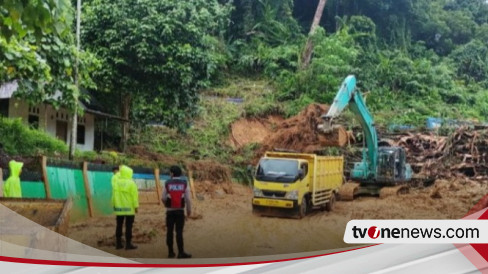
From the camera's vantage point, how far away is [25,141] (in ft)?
5.54

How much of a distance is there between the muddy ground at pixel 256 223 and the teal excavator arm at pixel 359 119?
101 mm

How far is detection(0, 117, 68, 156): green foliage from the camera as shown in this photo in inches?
65.6

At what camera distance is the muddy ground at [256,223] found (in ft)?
5.61

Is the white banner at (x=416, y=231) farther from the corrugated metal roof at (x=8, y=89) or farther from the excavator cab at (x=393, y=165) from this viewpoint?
the corrugated metal roof at (x=8, y=89)

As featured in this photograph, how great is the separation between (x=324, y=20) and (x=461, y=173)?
70 cm

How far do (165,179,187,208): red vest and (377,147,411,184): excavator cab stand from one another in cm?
69

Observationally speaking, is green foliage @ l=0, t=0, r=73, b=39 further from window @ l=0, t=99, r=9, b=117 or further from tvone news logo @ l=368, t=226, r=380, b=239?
tvone news logo @ l=368, t=226, r=380, b=239

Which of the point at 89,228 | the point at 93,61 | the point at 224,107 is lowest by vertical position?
the point at 89,228

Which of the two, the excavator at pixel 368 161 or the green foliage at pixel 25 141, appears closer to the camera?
the green foliage at pixel 25 141

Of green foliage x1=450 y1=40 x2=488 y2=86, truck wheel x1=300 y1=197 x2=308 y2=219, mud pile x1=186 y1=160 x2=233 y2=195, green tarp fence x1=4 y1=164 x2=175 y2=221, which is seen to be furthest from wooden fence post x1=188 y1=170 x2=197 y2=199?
green foliage x1=450 y1=40 x2=488 y2=86

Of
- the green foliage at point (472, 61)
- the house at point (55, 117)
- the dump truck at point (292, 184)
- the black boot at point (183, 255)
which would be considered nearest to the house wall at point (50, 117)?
the house at point (55, 117)

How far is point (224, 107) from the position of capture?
1.87 metres

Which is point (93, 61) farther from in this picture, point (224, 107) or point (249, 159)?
point (249, 159)

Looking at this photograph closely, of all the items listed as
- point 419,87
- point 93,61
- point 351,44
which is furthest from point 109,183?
point 419,87
